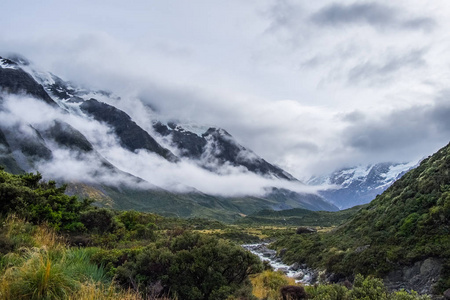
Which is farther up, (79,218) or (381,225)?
(381,225)

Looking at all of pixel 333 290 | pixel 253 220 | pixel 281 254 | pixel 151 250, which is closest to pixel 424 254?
pixel 333 290

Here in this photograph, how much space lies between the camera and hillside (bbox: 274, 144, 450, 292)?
18.7m

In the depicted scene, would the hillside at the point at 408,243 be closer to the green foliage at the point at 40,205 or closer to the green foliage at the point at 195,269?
the green foliage at the point at 195,269

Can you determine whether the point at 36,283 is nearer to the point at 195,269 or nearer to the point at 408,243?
the point at 195,269

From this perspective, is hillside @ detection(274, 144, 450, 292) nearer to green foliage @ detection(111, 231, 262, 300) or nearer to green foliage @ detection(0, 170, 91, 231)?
green foliage @ detection(111, 231, 262, 300)

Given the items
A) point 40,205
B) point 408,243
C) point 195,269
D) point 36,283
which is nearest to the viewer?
point 36,283

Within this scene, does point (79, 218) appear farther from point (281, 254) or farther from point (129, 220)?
point (281, 254)

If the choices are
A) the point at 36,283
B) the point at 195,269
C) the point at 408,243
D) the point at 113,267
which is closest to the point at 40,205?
the point at 113,267

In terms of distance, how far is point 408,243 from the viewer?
22141mm

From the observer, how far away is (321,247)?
3553 centimetres

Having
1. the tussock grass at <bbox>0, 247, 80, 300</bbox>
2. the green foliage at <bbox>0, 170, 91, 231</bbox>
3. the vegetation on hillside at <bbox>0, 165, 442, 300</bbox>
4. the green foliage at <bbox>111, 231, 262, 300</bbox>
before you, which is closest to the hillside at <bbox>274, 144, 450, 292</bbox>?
Result: the vegetation on hillside at <bbox>0, 165, 442, 300</bbox>

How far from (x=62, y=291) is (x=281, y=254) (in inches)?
1688

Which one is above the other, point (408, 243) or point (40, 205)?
point (408, 243)

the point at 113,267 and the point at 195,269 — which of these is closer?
the point at 113,267
